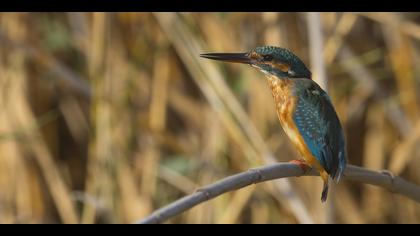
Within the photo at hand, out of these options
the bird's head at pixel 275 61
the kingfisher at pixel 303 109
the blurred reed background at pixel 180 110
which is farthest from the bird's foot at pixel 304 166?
the blurred reed background at pixel 180 110

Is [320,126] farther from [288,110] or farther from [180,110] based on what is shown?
[180,110]

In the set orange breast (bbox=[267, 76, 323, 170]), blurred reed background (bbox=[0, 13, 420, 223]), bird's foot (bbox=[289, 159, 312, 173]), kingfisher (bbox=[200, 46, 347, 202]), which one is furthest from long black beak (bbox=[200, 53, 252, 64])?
blurred reed background (bbox=[0, 13, 420, 223])

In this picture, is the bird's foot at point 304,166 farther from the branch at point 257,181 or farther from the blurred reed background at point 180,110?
the blurred reed background at point 180,110

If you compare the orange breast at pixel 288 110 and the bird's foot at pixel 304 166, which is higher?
the orange breast at pixel 288 110

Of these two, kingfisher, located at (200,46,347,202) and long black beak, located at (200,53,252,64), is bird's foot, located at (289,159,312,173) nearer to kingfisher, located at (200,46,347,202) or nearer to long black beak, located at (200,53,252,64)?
kingfisher, located at (200,46,347,202)

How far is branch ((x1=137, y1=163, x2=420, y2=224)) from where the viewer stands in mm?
1654

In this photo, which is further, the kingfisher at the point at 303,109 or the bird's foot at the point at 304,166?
the kingfisher at the point at 303,109

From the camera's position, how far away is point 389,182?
197cm

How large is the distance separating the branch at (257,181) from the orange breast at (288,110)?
0.13 m

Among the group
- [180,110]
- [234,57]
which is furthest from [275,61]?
[180,110]

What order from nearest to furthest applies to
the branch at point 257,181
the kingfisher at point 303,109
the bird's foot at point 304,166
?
the branch at point 257,181
the bird's foot at point 304,166
the kingfisher at point 303,109

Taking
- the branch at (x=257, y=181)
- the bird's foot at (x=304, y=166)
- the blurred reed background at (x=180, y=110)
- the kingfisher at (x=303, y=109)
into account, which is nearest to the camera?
the branch at (x=257, y=181)

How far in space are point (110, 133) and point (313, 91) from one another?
1.37 m

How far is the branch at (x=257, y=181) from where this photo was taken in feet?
5.43
